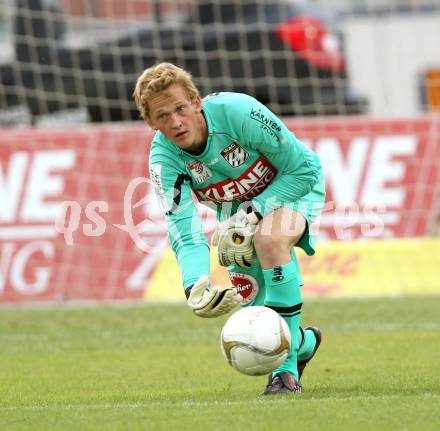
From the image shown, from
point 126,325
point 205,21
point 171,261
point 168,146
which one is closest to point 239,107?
point 168,146

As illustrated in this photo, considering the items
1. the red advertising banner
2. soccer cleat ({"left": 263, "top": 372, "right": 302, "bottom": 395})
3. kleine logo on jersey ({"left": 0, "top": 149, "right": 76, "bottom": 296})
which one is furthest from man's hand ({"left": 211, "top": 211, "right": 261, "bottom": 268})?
kleine logo on jersey ({"left": 0, "top": 149, "right": 76, "bottom": 296})

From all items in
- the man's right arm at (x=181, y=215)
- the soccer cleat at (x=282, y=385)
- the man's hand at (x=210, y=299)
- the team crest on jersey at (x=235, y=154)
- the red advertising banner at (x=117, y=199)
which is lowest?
the red advertising banner at (x=117, y=199)

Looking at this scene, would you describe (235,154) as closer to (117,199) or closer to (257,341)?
(257,341)

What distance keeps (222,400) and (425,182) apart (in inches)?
356

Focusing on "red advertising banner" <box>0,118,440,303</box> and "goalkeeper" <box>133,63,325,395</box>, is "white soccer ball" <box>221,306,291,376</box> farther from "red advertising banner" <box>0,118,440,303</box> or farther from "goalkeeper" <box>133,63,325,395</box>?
"red advertising banner" <box>0,118,440,303</box>

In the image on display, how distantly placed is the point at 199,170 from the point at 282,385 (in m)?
1.27

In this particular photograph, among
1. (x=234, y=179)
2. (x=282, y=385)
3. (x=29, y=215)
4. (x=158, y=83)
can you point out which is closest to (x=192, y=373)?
(x=282, y=385)

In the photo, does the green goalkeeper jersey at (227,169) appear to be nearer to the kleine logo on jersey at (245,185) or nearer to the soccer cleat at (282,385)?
the kleine logo on jersey at (245,185)

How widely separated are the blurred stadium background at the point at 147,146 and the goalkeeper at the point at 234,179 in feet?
20.8

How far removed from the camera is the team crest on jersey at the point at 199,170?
23.0 feet

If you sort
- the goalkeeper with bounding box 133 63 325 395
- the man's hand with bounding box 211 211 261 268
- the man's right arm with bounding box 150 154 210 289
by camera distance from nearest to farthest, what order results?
the goalkeeper with bounding box 133 63 325 395 → the man's right arm with bounding box 150 154 210 289 → the man's hand with bounding box 211 211 261 268

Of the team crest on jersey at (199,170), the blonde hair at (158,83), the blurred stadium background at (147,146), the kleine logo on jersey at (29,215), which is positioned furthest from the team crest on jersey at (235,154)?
the kleine logo on jersey at (29,215)

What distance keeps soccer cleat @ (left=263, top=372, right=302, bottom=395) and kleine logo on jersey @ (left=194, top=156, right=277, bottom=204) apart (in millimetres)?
1043

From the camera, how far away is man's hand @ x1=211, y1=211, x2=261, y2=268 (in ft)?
22.8
